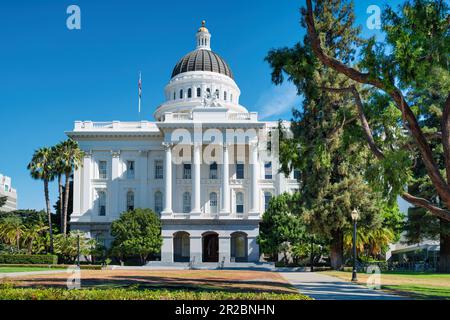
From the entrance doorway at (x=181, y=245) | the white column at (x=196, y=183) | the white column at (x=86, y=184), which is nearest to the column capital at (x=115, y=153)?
the white column at (x=86, y=184)

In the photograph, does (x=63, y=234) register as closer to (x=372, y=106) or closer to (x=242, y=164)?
(x=242, y=164)

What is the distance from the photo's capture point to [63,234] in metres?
54.8

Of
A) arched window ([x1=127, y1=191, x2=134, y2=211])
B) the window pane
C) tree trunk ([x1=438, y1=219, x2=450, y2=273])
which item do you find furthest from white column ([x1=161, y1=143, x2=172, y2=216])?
tree trunk ([x1=438, y1=219, x2=450, y2=273])

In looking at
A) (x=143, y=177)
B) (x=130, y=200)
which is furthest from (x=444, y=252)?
(x=130, y=200)

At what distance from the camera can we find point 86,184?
61844mm

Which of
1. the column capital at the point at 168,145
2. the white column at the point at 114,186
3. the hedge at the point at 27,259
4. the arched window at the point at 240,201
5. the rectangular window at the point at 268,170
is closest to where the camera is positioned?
the hedge at the point at 27,259

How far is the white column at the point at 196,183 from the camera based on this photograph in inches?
2256

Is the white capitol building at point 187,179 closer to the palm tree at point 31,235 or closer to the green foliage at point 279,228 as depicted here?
the green foliage at point 279,228

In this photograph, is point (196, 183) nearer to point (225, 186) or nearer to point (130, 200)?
point (225, 186)

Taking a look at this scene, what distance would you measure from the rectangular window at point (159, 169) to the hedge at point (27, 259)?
660 inches

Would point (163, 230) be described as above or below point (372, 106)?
below

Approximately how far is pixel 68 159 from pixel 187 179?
14.1 metres
